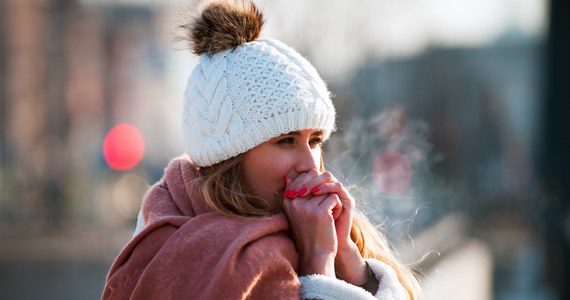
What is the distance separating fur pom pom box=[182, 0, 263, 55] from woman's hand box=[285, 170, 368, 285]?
431 mm

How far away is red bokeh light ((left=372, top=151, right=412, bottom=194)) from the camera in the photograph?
621 centimetres

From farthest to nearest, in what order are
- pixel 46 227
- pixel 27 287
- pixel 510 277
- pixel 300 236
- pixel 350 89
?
pixel 46 227
pixel 510 277
pixel 27 287
pixel 350 89
pixel 300 236

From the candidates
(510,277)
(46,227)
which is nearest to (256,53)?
(510,277)

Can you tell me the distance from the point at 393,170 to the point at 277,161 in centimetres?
387

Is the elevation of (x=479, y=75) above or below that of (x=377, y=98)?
below

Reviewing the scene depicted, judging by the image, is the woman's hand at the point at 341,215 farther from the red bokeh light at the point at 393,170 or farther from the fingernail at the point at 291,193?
the red bokeh light at the point at 393,170

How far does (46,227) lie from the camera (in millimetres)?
15688

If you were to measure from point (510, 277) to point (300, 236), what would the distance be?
11.8 m

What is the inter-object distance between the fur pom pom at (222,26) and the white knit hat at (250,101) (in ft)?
0.09

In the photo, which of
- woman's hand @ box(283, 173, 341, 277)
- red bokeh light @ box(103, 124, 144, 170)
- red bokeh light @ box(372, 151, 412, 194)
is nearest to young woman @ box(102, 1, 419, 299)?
woman's hand @ box(283, 173, 341, 277)

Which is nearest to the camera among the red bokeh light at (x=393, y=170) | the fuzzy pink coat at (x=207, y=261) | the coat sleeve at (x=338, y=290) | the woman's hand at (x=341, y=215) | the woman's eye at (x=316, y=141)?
the fuzzy pink coat at (x=207, y=261)

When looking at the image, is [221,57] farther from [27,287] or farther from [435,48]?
[435,48]

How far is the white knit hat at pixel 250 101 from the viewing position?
2.56m

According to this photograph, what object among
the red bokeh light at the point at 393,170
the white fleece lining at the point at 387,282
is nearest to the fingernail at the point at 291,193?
the white fleece lining at the point at 387,282
